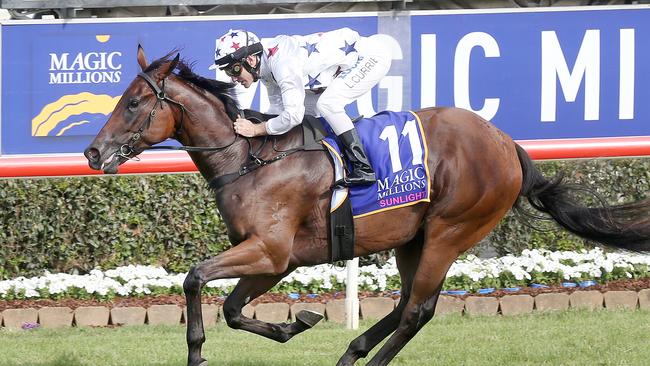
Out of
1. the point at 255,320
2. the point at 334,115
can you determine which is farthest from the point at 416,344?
the point at 334,115

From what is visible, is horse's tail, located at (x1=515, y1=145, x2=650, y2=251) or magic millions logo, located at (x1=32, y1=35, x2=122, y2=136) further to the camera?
magic millions logo, located at (x1=32, y1=35, x2=122, y2=136)

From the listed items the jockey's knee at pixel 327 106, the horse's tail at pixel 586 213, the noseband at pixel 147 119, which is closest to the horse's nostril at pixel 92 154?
the noseband at pixel 147 119

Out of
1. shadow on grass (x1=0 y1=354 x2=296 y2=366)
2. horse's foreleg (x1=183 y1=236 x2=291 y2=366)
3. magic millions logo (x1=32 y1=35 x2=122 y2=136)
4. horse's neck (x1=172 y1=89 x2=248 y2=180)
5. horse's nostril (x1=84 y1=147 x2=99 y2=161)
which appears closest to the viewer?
horse's foreleg (x1=183 y1=236 x2=291 y2=366)

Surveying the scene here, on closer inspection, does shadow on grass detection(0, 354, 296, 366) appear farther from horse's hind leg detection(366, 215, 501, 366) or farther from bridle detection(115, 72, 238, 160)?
bridle detection(115, 72, 238, 160)

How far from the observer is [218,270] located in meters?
5.35

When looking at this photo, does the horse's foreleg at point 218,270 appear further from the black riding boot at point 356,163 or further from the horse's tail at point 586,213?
the horse's tail at point 586,213

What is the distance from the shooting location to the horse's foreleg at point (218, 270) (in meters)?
5.35

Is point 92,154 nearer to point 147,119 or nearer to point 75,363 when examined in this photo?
point 147,119

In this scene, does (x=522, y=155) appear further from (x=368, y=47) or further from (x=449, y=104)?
(x=449, y=104)

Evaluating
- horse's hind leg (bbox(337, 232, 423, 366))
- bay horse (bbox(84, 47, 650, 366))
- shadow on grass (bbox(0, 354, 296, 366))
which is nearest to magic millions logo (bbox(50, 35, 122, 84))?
shadow on grass (bbox(0, 354, 296, 366))

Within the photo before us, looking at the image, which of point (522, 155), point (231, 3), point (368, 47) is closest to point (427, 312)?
point (522, 155)

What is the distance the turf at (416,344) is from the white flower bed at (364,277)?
1.49 ft

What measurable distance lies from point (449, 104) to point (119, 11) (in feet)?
9.12

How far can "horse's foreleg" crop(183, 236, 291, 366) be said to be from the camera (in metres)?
5.35
